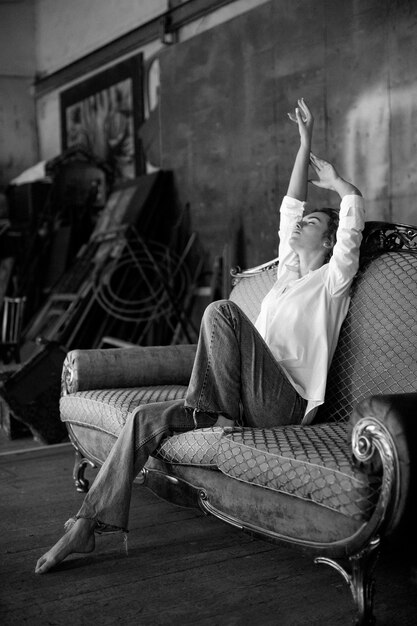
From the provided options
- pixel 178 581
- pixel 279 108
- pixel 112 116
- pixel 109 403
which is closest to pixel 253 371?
pixel 178 581

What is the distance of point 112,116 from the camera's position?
8.74m

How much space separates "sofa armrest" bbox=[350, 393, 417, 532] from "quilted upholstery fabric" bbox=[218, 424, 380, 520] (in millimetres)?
59

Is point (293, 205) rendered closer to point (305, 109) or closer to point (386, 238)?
point (305, 109)

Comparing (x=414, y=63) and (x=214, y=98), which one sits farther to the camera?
(x=214, y=98)

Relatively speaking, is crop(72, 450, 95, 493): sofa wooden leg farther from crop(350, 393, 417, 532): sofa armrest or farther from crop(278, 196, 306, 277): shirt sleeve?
crop(350, 393, 417, 532): sofa armrest

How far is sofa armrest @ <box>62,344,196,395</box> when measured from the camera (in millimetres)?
3625

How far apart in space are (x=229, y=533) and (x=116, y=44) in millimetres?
6995

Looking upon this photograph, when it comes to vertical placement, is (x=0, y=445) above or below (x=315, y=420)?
below

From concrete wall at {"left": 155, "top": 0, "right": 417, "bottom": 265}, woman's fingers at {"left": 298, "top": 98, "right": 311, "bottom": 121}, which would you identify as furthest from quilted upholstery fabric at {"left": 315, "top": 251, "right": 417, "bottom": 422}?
concrete wall at {"left": 155, "top": 0, "right": 417, "bottom": 265}

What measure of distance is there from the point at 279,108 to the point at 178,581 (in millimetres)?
4109

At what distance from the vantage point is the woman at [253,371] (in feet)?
8.34

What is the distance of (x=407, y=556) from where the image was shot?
2.53 m

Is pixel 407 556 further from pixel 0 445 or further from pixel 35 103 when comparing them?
pixel 35 103

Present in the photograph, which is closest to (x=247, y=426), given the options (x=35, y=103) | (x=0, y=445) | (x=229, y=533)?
(x=229, y=533)
